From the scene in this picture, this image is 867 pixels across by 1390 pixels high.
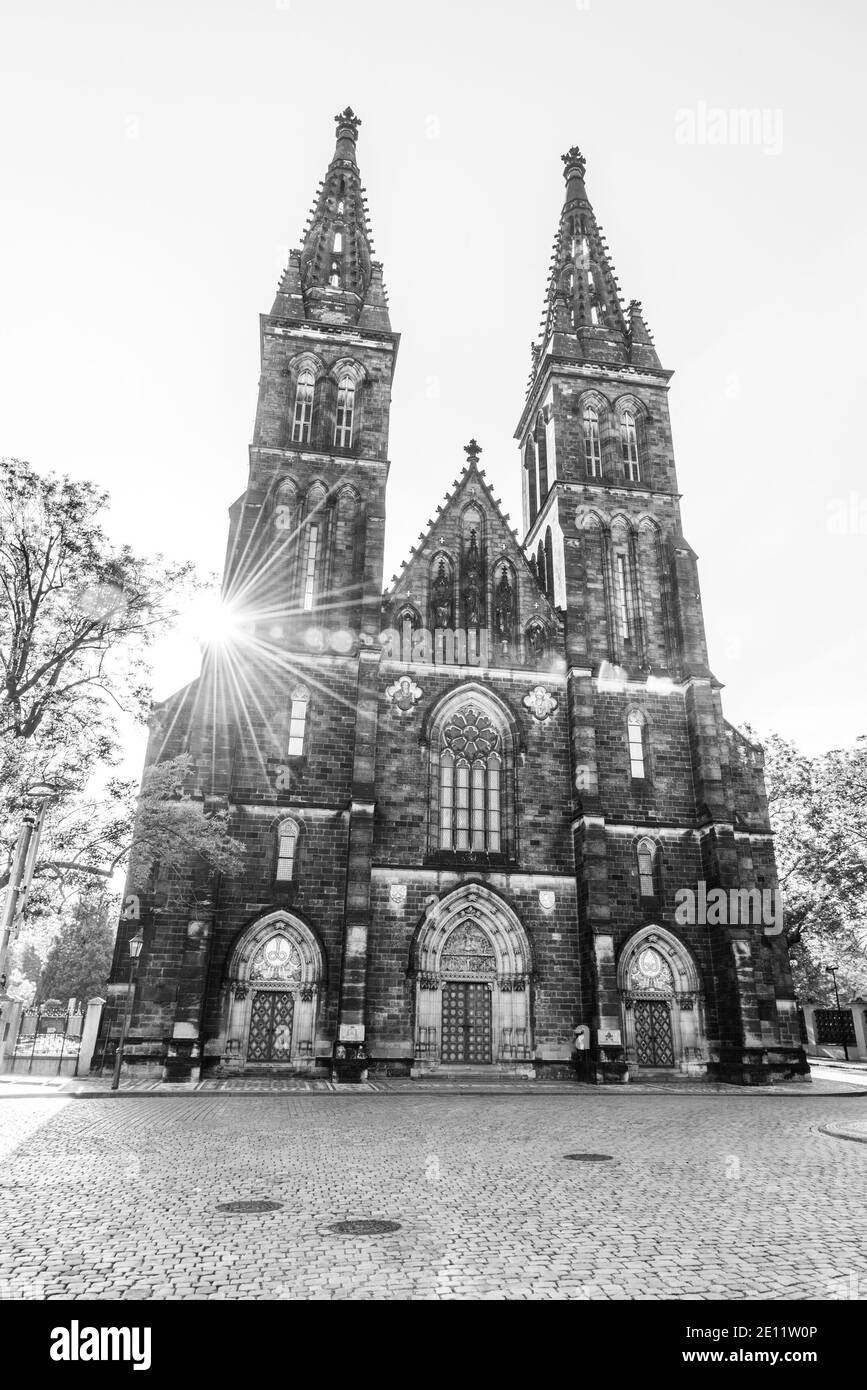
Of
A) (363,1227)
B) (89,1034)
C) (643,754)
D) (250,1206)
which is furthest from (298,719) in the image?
(363,1227)

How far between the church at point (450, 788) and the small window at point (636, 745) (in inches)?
3.9

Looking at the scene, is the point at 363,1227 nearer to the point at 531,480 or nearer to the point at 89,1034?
the point at 89,1034

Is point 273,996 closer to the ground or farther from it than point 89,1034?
farther from it

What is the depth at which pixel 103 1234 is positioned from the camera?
289 inches

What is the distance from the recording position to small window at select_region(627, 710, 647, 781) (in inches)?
1150

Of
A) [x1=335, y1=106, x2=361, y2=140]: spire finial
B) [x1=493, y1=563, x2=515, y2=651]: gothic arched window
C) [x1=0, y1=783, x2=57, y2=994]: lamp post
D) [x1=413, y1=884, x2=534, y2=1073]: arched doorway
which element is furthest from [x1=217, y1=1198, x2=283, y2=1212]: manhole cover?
[x1=335, y1=106, x2=361, y2=140]: spire finial

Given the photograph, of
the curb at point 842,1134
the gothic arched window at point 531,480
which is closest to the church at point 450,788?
the gothic arched window at point 531,480

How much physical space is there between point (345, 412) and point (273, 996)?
21.5 m

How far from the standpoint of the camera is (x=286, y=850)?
2603cm

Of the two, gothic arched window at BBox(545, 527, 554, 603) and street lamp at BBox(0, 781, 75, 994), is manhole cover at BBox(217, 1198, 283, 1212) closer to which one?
street lamp at BBox(0, 781, 75, 994)

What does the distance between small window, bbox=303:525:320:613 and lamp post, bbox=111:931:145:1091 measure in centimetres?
1214

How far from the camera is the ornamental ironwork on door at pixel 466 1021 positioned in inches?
1000
